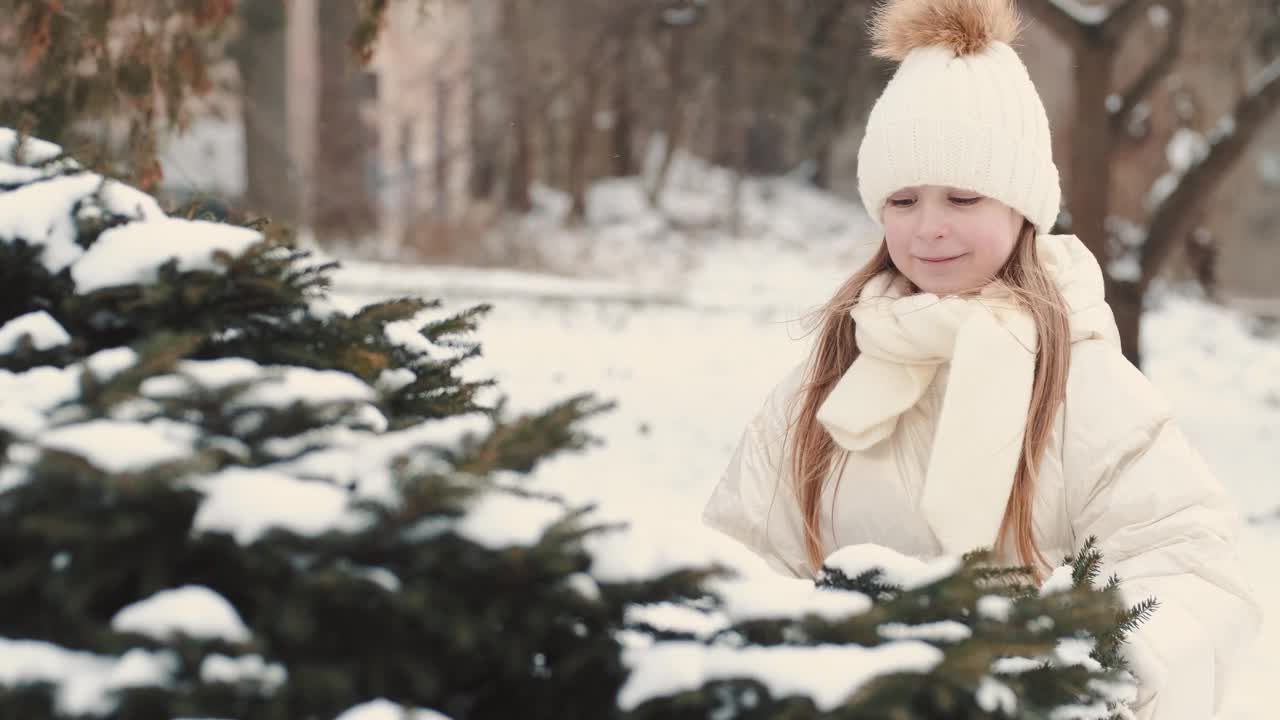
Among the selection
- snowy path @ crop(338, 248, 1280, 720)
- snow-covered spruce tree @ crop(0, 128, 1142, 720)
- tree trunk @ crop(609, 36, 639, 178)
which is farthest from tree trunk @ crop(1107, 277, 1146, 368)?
snow-covered spruce tree @ crop(0, 128, 1142, 720)

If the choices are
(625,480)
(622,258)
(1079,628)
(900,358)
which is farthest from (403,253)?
(1079,628)

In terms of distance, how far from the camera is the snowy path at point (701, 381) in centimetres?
628

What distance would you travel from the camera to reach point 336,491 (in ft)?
4.07

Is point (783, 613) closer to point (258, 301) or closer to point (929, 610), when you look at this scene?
point (929, 610)

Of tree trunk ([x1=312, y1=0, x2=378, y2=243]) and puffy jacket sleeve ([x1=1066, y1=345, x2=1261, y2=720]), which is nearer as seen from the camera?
puffy jacket sleeve ([x1=1066, y1=345, x2=1261, y2=720])

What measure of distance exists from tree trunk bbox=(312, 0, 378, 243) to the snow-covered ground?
285 centimetres

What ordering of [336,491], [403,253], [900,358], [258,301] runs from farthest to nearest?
[403,253] → [900,358] → [258,301] → [336,491]

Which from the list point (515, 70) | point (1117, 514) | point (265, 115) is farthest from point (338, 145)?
point (1117, 514)

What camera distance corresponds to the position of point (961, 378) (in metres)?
2.44

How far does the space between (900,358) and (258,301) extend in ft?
4.53

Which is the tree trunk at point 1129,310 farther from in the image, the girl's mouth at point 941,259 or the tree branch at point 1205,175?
the girl's mouth at point 941,259

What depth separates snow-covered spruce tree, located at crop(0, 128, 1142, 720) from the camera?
3.80 ft

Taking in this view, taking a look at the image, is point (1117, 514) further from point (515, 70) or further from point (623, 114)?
point (623, 114)

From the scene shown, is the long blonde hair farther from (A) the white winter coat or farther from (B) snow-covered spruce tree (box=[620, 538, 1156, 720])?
(B) snow-covered spruce tree (box=[620, 538, 1156, 720])
